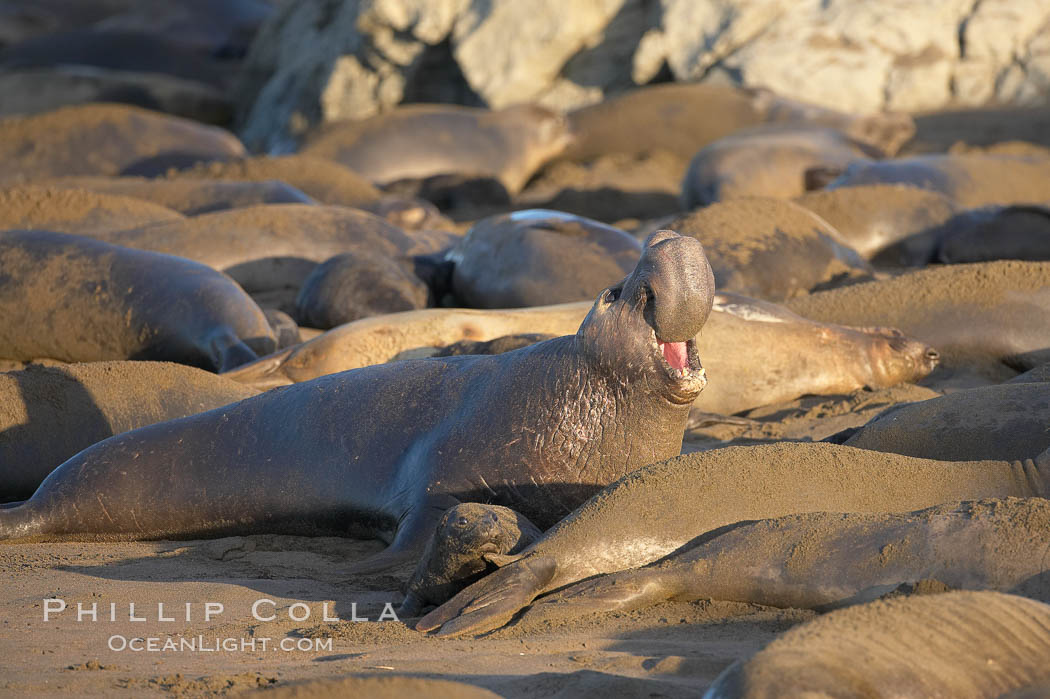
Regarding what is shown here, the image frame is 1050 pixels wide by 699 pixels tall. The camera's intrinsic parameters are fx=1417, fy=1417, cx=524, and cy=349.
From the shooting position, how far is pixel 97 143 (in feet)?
37.7

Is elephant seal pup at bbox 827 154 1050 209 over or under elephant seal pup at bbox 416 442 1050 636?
under

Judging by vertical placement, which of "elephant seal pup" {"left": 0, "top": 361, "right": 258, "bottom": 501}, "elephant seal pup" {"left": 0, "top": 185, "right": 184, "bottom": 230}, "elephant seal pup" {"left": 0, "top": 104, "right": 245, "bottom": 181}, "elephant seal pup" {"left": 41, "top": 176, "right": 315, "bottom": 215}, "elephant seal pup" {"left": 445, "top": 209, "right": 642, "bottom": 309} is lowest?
"elephant seal pup" {"left": 0, "top": 104, "right": 245, "bottom": 181}

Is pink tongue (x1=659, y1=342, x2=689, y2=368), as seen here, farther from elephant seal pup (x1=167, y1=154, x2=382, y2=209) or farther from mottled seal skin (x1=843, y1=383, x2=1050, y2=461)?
elephant seal pup (x1=167, y1=154, x2=382, y2=209)

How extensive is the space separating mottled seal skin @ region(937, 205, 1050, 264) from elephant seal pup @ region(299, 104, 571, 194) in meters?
4.83

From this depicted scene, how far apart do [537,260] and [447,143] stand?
219 inches

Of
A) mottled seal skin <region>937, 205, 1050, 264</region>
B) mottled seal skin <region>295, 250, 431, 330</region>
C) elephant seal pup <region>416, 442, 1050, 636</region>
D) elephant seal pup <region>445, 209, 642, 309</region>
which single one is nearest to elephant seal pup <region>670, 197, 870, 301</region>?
elephant seal pup <region>445, 209, 642, 309</region>

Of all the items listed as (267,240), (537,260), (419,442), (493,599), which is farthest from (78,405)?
(267,240)

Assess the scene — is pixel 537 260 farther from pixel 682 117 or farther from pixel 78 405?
pixel 682 117

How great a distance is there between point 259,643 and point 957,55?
11443 mm

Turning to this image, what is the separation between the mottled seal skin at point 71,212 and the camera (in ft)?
26.7

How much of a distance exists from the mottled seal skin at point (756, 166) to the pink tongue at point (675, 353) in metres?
6.16

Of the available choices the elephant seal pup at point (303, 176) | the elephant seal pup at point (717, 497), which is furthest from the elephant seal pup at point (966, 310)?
the elephant seal pup at point (303, 176)

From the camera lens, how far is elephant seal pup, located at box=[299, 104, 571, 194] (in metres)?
12.4

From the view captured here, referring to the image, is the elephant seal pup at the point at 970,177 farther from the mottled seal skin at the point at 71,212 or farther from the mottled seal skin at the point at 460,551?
the mottled seal skin at the point at 460,551
